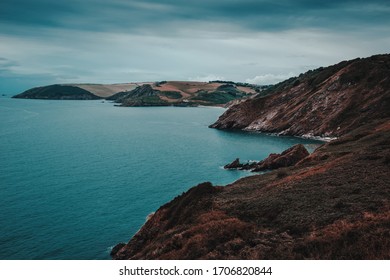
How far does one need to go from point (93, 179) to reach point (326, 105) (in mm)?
113395

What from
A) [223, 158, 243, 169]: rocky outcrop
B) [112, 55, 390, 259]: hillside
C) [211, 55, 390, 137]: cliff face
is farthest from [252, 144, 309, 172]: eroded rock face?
[211, 55, 390, 137]: cliff face

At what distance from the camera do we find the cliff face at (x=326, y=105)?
147 metres

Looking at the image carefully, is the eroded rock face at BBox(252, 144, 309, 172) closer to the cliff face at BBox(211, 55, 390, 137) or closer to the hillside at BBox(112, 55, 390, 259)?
the hillside at BBox(112, 55, 390, 259)

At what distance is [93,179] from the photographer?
276 ft

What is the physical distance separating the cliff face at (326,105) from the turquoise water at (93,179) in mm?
14981

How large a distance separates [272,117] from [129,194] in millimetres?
118108

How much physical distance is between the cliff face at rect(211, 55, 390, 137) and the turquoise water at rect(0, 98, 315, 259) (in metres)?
15.0

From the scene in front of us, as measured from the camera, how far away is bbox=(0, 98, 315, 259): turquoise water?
51.2 metres

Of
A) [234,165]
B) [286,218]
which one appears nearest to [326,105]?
[234,165]

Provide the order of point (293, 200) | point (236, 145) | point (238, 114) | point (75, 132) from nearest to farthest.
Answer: point (293, 200) → point (236, 145) → point (75, 132) → point (238, 114)

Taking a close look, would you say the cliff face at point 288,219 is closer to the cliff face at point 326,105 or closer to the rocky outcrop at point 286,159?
the rocky outcrop at point 286,159

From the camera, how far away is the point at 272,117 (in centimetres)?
17812
